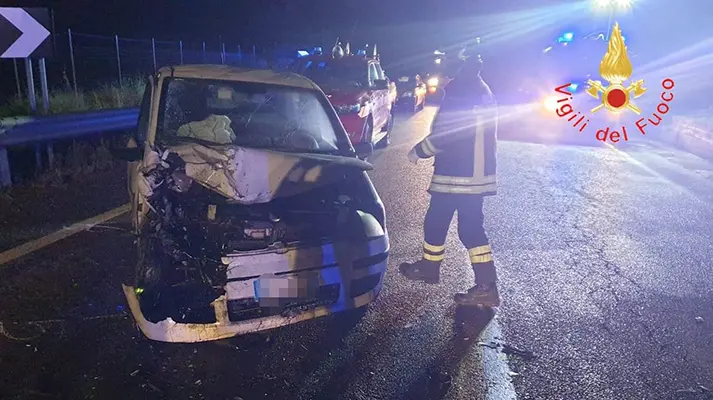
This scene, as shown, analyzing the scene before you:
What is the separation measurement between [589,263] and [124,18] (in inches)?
1057

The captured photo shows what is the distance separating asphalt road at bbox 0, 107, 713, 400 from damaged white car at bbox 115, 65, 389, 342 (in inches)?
10.4

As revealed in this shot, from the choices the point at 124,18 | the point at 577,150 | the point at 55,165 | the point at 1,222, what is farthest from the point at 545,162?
the point at 124,18

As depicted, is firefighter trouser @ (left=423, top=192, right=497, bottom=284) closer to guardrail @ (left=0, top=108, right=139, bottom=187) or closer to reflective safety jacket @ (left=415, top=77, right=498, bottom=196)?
reflective safety jacket @ (left=415, top=77, right=498, bottom=196)

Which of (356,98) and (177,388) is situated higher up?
(356,98)

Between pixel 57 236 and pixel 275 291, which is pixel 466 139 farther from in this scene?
pixel 57 236

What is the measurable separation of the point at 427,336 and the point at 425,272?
102 centimetres

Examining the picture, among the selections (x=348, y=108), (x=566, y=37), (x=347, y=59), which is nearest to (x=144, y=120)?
(x=348, y=108)

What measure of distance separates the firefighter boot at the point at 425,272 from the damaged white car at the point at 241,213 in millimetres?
839

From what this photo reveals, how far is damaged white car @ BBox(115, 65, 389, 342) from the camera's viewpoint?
142 inches

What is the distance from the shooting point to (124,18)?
27.7 m

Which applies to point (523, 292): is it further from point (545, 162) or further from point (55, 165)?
point (545, 162)

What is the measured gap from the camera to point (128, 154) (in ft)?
15.6

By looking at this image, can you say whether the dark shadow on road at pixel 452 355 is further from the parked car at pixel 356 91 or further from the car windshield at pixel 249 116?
the parked car at pixel 356 91

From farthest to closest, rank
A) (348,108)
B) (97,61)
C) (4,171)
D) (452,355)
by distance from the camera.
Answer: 1. (97,61)
2. (348,108)
3. (4,171)
4. (452,355)
